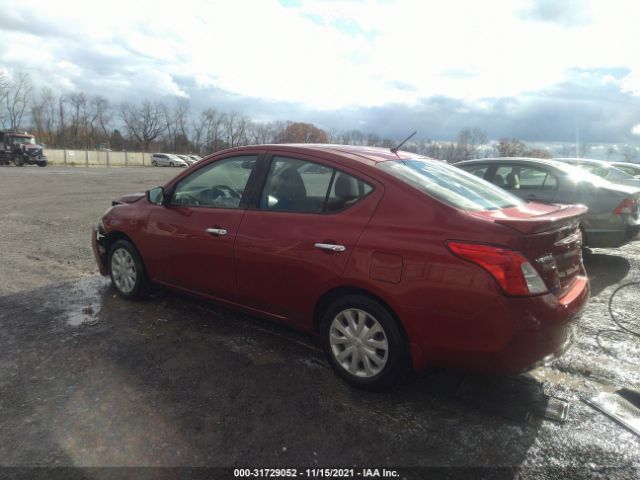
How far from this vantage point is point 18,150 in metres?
37.2

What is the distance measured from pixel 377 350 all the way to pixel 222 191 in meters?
1.95

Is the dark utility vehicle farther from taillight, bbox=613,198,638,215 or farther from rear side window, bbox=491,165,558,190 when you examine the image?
taillight, bbox=613,198,638,215

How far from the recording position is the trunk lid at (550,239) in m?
2.62

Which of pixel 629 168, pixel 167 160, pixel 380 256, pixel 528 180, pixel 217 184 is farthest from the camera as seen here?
pixel 167 160

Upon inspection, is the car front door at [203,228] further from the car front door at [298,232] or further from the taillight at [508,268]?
the taillight at [508,268]

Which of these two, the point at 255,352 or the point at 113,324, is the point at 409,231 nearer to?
the point at 255,352

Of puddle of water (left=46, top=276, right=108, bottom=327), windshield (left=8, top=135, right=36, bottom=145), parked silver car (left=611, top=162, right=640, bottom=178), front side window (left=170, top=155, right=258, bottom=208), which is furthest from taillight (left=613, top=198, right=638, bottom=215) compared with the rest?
windshield (left=8, top=135, right=36, bottom=145)

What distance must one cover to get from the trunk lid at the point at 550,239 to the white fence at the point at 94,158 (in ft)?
193

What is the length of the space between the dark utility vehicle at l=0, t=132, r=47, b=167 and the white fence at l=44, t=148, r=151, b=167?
14778 mm

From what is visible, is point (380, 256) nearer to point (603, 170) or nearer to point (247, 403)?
point (247, 403)

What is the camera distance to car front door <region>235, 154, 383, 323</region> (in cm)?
309

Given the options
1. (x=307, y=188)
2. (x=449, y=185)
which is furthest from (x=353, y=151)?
(x=449, y=185)

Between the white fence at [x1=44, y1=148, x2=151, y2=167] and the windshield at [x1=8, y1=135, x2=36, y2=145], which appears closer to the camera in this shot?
the windshield at [x1=8, y1=135, x2=36, y2=145]

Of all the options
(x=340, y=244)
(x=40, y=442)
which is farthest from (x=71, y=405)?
(x=340, y=244)
